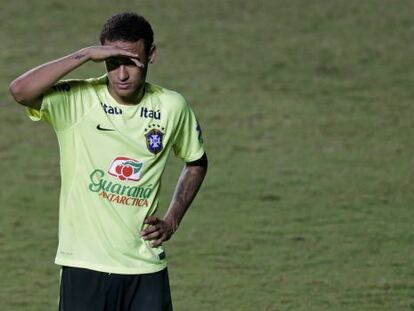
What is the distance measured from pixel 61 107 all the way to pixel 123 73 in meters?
0.27

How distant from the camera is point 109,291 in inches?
185

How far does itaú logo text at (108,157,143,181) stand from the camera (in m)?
4.68

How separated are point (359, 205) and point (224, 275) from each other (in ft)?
6.92

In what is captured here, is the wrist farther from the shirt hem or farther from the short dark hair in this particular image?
the shirt hem

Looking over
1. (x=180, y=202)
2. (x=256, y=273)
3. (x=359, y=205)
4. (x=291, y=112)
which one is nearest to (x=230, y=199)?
(x=359, y=205)

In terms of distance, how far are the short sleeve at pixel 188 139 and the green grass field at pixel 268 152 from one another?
301cm

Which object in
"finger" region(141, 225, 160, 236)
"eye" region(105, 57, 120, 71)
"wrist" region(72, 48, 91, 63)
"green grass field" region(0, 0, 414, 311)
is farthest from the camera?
"green grass field" region(0, 0, 414, 311)

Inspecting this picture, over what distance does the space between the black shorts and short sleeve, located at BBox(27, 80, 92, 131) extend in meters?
0.58

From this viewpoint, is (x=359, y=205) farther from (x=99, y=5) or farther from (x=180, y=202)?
(x=99, y=5)

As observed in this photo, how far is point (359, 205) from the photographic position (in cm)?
1027

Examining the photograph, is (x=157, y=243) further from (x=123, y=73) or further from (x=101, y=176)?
(x=123, y=73)

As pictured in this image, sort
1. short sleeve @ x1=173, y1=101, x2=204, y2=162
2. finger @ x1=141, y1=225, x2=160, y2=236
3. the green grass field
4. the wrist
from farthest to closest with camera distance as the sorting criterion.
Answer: the green grass field < short sleeve @ x1=173, y1=101, x2=204, y2=162 < finger @ x1=141, y1=225, x2=160, y2=236 < the wrist

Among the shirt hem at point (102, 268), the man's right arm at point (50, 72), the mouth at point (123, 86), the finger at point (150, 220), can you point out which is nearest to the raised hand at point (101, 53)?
the man's right arm at point (50, 72)

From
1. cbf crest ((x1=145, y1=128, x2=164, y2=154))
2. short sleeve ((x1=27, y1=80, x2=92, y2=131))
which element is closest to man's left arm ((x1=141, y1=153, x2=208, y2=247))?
cbf crest ((x1=145, y1=128, x2=164, y2=154))
